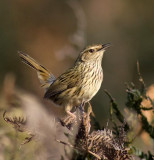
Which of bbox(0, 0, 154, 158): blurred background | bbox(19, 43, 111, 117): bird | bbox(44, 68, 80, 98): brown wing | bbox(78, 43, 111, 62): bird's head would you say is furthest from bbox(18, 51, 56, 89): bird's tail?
bbox(0, 0, 154, 158): blurred background

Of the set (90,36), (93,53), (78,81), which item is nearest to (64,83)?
(78,81)

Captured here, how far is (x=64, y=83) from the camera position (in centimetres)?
521

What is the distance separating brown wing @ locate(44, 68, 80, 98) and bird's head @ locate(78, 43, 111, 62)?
0.65 ft

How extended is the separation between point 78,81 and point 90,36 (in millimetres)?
5507

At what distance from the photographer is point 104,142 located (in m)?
2.45

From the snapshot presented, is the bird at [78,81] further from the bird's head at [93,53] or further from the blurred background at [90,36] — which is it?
the blurred background at [90,36]

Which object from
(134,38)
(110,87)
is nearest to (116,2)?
(134,38)

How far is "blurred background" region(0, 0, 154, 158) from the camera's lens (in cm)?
890

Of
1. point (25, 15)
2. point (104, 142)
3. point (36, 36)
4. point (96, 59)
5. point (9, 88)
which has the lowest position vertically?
point (104, 142)

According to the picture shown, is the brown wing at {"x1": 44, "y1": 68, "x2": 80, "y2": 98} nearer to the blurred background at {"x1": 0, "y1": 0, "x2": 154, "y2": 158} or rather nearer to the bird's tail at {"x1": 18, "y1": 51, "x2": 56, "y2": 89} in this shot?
the bird's tail at {"x1": 18, "y1": 51, "x2": 56, "y2": 89}

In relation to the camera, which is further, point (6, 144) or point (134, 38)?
point (134, 38)

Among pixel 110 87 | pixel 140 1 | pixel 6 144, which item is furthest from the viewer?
pixel 140 1

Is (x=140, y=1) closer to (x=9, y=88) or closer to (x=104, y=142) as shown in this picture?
(x=9, y=88)

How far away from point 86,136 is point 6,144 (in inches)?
23.9
